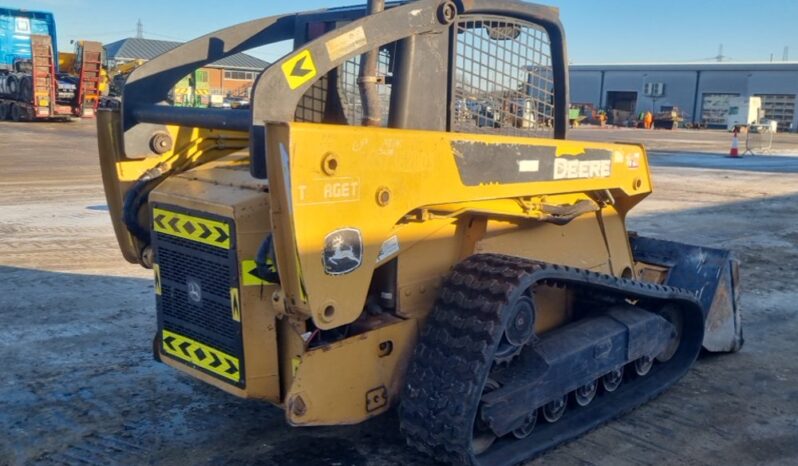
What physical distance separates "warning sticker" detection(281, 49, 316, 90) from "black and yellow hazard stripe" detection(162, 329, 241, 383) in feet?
4.16

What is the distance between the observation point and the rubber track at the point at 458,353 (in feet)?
11.0

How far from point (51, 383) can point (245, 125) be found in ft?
7.46

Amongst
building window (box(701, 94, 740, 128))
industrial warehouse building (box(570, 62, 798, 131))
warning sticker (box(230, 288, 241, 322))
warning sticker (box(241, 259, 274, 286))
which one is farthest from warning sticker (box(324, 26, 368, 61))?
industrial warehouse building (box(570, 62, 798, 131))

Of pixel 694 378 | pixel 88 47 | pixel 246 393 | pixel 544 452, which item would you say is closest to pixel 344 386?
pixel 246 393

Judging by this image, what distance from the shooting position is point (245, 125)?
3453 mm

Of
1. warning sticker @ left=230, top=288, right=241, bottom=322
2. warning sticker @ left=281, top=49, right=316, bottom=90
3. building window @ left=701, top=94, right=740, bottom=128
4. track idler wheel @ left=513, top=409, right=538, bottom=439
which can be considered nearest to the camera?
warning sticker @ left=281, top=49, right=316, bottom=90

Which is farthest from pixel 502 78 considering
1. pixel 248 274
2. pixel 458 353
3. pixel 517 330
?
pixel 248 274

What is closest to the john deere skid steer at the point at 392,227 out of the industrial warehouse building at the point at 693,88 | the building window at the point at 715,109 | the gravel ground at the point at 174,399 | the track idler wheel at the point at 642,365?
the track idler wheel at the point at 642,365

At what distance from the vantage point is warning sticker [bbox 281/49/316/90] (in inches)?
120

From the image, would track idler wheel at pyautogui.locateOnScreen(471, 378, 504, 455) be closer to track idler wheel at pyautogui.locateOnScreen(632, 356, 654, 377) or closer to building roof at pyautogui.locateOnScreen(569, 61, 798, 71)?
track idler wheel at pyautogui.locateOnScreen(632, 356, 654, 377)

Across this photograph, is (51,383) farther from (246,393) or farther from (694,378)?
(694,378)

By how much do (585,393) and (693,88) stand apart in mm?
61396

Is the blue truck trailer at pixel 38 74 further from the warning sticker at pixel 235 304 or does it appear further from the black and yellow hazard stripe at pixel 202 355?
the warning sticker at pixel 235 304

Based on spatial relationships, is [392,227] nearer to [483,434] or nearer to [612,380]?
[483,434]
